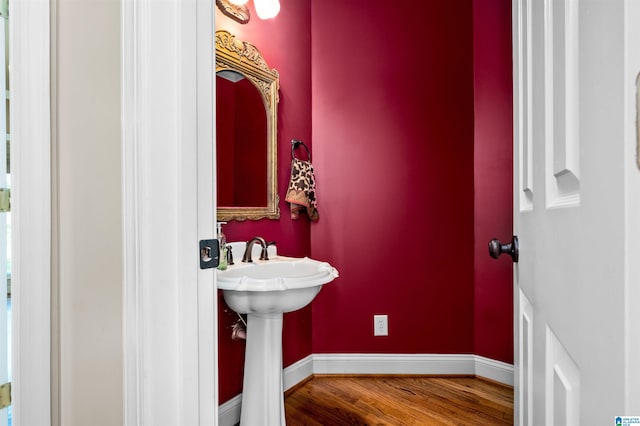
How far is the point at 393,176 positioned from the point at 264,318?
1.25 m

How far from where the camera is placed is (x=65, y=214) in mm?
818

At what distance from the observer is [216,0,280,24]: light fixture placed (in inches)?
69.0

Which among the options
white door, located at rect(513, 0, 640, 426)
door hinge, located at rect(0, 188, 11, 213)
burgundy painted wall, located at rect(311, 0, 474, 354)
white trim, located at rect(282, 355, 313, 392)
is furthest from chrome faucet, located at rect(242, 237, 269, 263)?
white door, located at rect(513, 0, 640, 426)

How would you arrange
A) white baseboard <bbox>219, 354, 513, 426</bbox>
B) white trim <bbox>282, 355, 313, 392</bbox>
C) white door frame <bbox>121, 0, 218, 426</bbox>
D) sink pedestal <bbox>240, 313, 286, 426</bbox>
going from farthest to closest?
white baseboard <bbox>219, 354, 513, 426</bbox>
white trim <bbox>282, 355, 313, 392</bbox>
sink pedestal <bbox>240, 313, 286, 426</bbox>
white door frame <bbox>121, 0, 218, 426</bbox>

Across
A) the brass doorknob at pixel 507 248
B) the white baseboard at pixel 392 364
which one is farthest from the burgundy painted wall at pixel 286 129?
the brass doorknob at pixel 507 248

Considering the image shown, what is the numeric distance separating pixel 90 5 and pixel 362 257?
1.88 meters

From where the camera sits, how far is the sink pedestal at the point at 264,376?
5.10 ft

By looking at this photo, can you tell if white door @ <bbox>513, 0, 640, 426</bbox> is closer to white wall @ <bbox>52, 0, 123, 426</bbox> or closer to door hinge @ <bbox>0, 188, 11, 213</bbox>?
white wall @ <bbox>52, 0, 123, 426</bbox>

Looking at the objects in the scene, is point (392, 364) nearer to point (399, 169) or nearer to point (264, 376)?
point (264, 376)

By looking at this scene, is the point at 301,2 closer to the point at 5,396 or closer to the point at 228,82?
the point at 228,82

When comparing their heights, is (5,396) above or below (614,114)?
below

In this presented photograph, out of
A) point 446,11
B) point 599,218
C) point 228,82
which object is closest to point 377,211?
point 228,82

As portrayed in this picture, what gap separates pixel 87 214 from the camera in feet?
2.62

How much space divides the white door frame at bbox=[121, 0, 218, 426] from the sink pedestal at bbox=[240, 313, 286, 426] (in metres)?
0.82
